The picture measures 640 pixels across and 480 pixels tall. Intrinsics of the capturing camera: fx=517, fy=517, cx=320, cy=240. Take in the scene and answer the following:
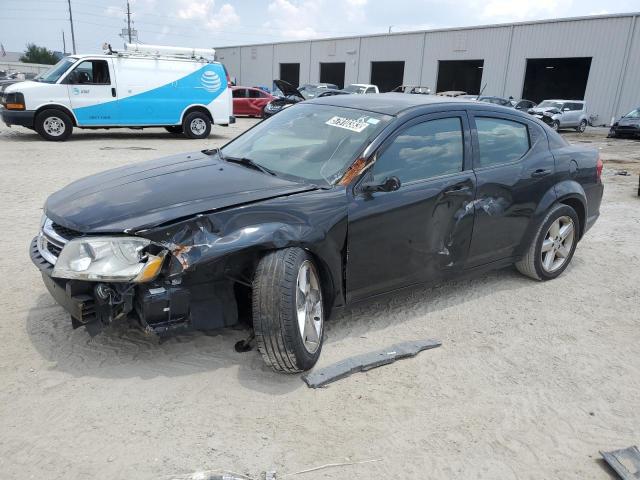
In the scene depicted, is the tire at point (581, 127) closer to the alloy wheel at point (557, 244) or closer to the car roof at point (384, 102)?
the alloy wheel at point (557, 244)

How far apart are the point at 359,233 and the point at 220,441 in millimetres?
1457

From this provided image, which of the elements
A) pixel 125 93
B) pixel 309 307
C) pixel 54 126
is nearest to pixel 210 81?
pixel 125 93

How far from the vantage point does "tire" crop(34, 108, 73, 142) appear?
12883 millimetres

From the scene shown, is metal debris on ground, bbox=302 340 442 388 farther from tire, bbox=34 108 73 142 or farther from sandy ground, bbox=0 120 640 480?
tire, bbox=34 108 73 142

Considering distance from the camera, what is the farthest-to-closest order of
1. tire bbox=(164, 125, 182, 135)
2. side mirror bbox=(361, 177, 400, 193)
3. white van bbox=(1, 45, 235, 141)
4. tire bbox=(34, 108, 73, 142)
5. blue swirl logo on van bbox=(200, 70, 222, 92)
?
tire bbox=(164, 125, 182, 135) → blue swirl logo on van bbox=(200, 70, 222, 92) → tire bbox=(34, 108, 73, 142) → white van bbox=(1, 45, 235, 141) → side mirror bbox=(361, 177, 400, 193)

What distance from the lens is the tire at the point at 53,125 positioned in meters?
12.9

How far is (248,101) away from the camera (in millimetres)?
23953

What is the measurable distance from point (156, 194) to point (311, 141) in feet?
3.88

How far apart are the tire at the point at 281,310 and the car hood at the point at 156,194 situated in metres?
0.40

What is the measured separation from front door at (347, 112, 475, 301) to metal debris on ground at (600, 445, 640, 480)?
1568 millimetres

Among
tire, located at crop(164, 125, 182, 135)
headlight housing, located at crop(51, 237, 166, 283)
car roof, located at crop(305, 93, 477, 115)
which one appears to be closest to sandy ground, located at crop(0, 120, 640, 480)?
headlight housing, located at crop(51, 237, 166, 283)

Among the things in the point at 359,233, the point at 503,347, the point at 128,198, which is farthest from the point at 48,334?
the point at 503,347

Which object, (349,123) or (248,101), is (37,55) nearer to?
(248,101)

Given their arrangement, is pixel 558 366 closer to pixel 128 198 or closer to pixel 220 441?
pixel 220 441
